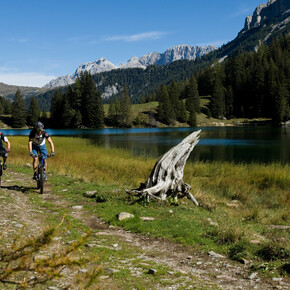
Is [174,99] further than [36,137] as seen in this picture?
Yes

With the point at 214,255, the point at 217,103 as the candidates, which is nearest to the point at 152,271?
the point at 214,255

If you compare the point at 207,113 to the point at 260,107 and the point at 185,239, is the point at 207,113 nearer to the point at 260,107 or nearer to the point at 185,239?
the point at 260,107

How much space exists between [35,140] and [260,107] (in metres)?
130

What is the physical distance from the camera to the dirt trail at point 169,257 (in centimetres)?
520

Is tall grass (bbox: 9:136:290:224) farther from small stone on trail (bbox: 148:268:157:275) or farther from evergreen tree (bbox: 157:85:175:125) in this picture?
evergreen tree (bbox: 157:85:175:125)

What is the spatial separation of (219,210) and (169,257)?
194 inches

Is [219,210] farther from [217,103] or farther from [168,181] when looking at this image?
[217,103]

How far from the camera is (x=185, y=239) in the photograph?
24.4 feet

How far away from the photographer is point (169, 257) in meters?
6.41

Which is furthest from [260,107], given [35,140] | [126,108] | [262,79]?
[35,140]

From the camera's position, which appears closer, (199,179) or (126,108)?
(199,179)

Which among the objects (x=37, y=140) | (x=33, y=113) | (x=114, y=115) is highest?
(x=33, y=113)

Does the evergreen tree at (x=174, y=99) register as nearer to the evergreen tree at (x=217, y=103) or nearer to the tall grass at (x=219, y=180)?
the evergreen tree at (x=217, y=103)

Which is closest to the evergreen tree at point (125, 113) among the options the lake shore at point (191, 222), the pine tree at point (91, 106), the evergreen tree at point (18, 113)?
the pine tree at point (91, 106)
